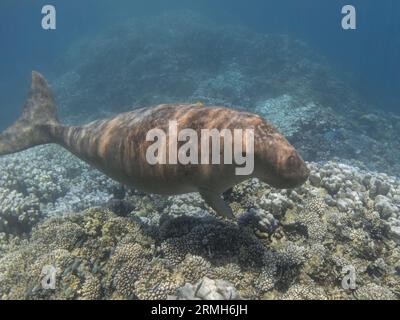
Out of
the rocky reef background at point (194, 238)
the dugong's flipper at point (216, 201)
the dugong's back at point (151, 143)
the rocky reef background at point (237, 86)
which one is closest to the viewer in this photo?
the dugong's back at point (151, 143)

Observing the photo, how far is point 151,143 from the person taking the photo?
504cm

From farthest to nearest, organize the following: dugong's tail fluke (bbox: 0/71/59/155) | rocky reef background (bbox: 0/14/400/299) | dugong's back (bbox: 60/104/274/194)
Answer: dugong's tail fluke (bbox: 0/71/59/155), rocky reef background (bbox: 0/14/400/299), dugong's back (bbox: 60/104/274/194)

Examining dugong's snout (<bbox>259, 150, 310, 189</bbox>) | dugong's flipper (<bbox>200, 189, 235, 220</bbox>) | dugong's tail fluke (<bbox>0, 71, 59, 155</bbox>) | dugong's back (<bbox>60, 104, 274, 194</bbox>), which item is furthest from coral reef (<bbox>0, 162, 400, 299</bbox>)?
dugong's tail fluke (<bbox>0, 71, 59, 155</bbox>)

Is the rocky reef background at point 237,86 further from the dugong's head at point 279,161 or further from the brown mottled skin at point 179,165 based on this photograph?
the dugong's head at point 279,161

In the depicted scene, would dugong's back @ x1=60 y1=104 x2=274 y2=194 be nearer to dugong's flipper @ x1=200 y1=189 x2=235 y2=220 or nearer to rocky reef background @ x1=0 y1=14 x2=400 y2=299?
dugong's flipper @ x1=200 y1=189 x2=235 y2=220

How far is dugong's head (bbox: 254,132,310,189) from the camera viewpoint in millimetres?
3891

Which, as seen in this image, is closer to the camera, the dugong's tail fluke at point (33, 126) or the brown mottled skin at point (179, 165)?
the brown mottled skin at point (179, 165)

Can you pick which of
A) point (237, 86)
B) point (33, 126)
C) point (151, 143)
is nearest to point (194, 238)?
point (151, 143)

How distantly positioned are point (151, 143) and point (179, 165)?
69cm

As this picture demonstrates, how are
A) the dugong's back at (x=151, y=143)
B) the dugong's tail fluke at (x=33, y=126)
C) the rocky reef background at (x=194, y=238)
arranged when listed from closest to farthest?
the dugong's back at (x=151, y=143)
the rocky reef background at (x=194, y=238)
the dugong's tail fluke at (x=33, y=126)

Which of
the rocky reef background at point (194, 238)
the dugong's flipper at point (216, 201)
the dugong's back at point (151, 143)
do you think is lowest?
the rocky reef background at point (194, 238)

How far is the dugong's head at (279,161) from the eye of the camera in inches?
153

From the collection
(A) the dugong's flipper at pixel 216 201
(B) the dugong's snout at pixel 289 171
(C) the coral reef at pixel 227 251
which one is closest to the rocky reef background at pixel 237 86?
(C) the coral reef at pixel 227 251

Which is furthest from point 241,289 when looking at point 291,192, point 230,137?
point 291,192
